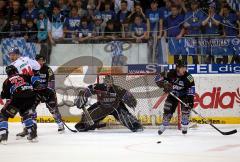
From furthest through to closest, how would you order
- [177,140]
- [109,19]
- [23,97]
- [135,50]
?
[109,19]
[135,50]
[177,140]
[23,97]

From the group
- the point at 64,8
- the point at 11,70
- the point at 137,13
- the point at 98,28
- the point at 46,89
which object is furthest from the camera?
the point at 64,8

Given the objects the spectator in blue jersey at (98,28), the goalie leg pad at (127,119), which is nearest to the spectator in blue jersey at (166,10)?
the spectator in blue jersey at (98,28)

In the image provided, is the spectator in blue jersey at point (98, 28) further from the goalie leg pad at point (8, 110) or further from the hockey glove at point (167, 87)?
the goalie leg pad at point (8, 110)

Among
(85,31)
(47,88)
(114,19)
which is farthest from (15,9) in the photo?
(47,88)

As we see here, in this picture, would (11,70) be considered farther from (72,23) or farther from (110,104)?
(72,23)

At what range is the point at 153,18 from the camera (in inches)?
489

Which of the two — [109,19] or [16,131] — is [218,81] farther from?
[16,131]

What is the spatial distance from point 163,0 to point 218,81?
236 cm

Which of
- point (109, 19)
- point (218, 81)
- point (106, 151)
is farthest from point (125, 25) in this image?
point (106, 151)

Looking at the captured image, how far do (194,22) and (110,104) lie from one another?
2.54m

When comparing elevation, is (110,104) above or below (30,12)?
below

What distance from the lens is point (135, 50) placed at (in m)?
11.6

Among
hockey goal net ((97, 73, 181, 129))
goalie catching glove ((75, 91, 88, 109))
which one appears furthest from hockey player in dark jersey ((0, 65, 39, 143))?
hockey goal net ((97, 73, 181, 129))

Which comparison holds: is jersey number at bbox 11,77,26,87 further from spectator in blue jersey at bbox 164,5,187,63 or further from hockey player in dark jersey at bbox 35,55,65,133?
spectator in blue jersey at bbox 164,5,187,63
